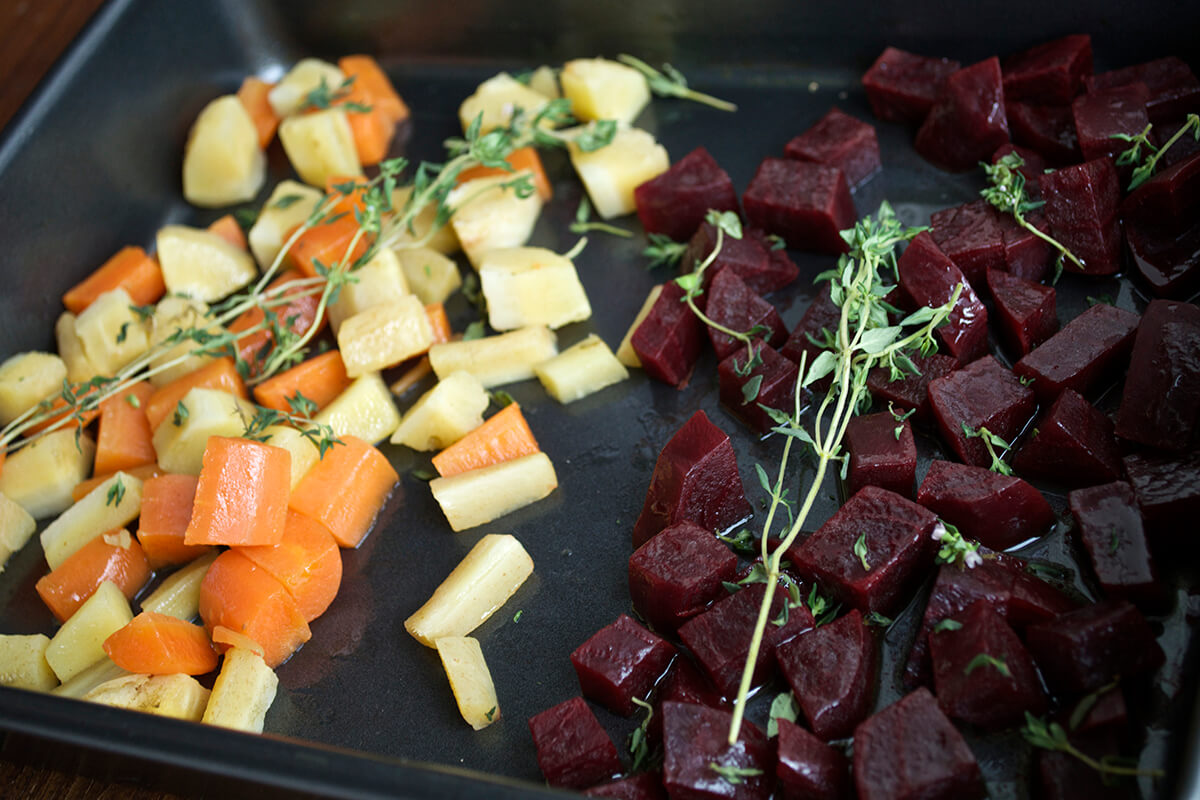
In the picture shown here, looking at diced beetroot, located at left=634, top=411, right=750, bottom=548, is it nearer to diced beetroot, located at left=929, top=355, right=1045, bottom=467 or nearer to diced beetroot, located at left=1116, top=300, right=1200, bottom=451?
diced beetroot, located at left=929, top=355, right=1045, bottom=467

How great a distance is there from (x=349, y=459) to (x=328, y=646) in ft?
1.66

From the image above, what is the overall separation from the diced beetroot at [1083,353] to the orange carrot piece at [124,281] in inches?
109

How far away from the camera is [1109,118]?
9.09 feet

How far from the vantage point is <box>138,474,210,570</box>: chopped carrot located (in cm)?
257

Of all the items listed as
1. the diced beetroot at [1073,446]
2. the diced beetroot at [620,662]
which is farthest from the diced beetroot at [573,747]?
the diced beetroot at [1073,446]

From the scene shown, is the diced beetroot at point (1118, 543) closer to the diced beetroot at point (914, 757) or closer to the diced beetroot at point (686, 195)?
the diced beetroot at point (914, 757)

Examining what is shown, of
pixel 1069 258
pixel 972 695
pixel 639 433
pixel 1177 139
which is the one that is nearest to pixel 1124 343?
pixel 1069 258

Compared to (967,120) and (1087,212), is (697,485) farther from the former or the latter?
(967,120)

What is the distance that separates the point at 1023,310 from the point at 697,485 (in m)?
0.99

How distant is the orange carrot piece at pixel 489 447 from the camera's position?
268 cm

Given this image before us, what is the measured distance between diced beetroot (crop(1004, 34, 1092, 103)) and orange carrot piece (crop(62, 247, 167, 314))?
289 cm

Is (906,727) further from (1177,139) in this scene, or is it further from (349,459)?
(1177,139)

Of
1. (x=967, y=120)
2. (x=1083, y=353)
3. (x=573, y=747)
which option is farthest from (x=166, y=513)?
(x=967, y=120)

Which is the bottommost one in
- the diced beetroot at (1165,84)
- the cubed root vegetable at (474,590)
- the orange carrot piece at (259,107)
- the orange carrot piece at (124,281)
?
the cubed root vegetable at (474,590)
